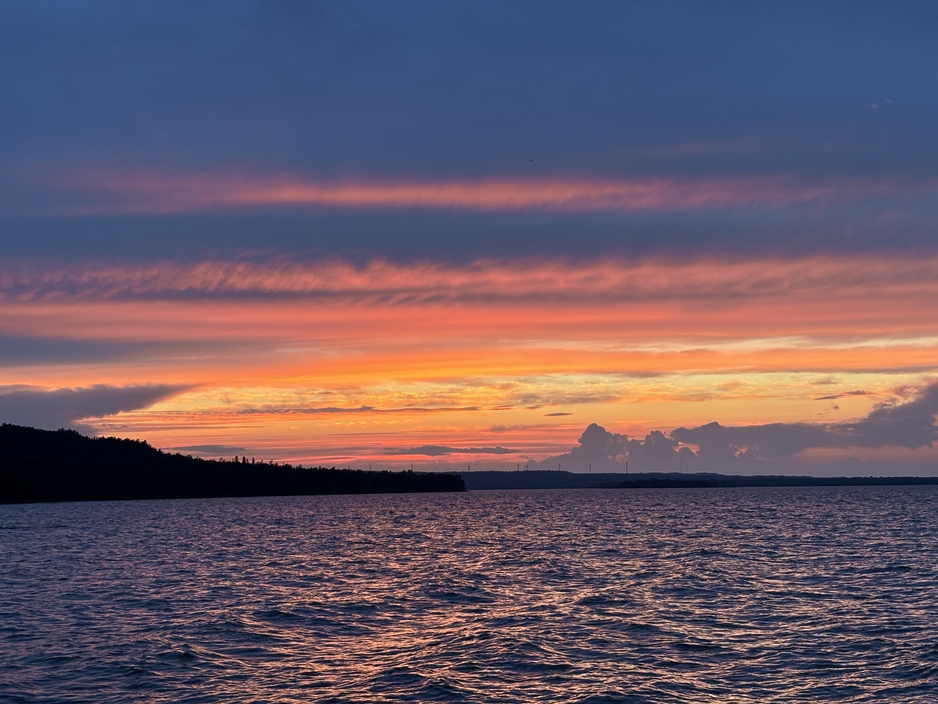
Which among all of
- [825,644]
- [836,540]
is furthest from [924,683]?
[836,540]

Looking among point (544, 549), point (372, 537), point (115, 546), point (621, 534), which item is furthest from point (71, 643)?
point (621, 534)

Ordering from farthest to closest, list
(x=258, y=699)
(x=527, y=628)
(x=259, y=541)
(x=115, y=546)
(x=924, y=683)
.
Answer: (x=259, y=541)
(x=115, y=546)
(x=527, y=628)
(x=924, y=683)
(x=258, y=699)

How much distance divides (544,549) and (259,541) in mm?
33902

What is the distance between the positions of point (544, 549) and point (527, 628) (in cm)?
4340

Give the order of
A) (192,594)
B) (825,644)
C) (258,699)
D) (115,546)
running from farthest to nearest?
(115,546)
(192,594)
(825,644)
(258,699)

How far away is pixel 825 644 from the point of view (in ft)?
123

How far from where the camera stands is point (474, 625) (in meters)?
42.1

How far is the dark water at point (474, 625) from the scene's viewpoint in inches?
1234

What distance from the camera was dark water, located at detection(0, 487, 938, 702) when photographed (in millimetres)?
31344

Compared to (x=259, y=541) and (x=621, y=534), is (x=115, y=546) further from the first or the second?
(x=621, y=534)

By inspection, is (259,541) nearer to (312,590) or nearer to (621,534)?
(621,534)

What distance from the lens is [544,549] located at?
84.1 meters

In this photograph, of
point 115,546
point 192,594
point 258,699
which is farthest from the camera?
point 115,546

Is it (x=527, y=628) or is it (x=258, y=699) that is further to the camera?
(x=527, y=628)
